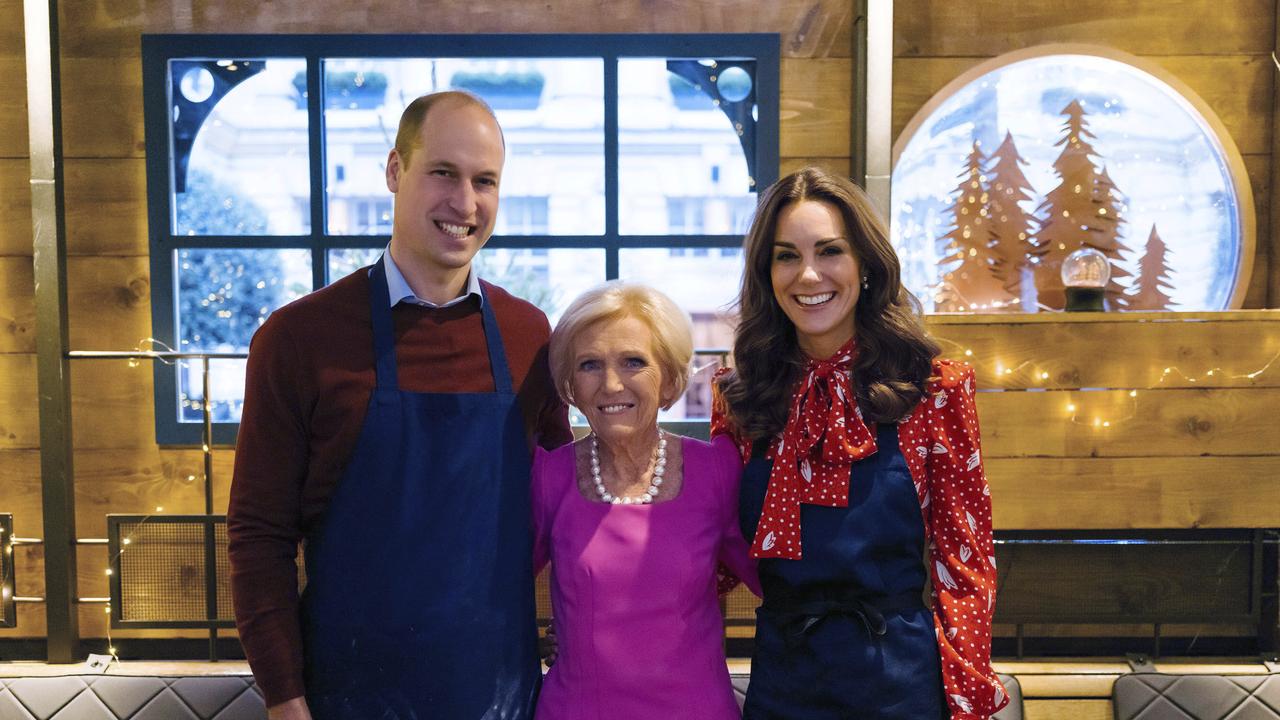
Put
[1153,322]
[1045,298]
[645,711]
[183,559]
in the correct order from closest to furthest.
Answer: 1. [645,711]
2. [1153,322]
3. [183,559]
4. [1045,298]

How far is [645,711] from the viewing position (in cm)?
148

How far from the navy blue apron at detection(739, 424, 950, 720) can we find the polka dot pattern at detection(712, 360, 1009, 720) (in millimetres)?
31

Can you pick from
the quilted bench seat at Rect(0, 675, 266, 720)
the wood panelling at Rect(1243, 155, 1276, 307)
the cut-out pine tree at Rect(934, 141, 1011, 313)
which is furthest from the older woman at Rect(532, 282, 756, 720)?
the wood panelling at Rect(1243, 155, 1276, 307)

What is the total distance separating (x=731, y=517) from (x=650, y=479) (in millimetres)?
172

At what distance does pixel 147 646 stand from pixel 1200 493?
12.3 feet

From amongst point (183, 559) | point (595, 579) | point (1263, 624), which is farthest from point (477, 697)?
point (1263, 624)

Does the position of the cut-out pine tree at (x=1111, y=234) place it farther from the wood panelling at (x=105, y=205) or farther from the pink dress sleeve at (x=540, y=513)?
the wood panelling at (x=105, y=205)

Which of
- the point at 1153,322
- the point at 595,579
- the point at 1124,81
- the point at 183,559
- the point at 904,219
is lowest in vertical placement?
the point at 183,559

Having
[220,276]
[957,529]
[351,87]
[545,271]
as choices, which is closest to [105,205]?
[220,276]

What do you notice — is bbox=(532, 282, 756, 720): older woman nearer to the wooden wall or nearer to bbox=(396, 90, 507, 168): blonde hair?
bbox=(396, 90, 507, 168): blonde hair

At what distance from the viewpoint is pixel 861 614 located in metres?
1.50

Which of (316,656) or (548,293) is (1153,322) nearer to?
(548,293)

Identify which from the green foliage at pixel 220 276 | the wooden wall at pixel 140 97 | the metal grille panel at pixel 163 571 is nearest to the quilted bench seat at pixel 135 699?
the metal grille panel at pixel 163 571

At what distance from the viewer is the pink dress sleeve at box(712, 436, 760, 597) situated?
164 centimetres
